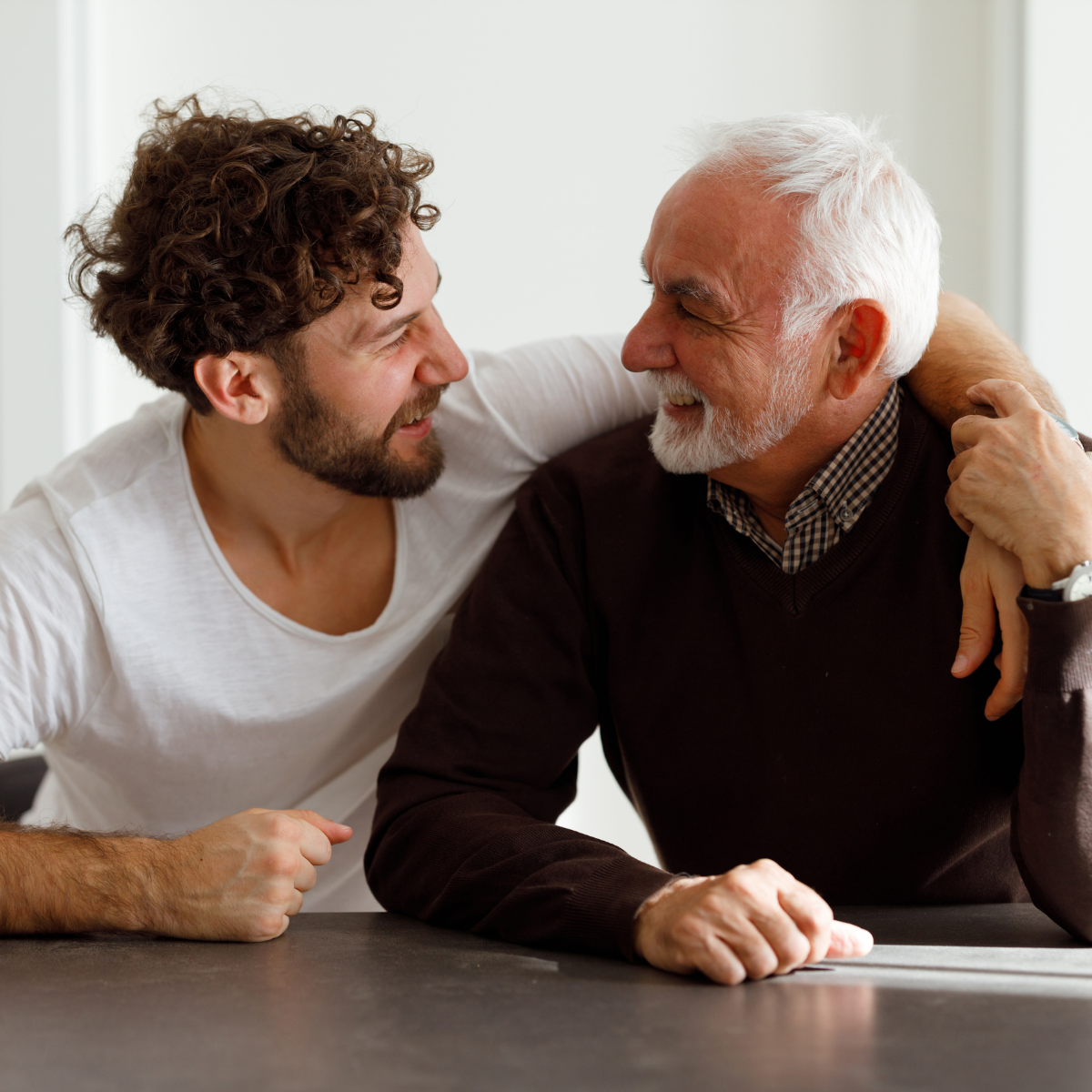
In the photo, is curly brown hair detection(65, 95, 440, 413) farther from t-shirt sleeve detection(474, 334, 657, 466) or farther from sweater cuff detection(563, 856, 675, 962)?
sweater cuff detection(563, 856, 675, 962)

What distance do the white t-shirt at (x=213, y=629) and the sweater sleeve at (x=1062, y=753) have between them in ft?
2.58

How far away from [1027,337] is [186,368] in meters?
1.82

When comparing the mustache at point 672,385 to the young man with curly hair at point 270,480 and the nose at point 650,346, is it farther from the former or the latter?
the young man with curly hair at point 270,480

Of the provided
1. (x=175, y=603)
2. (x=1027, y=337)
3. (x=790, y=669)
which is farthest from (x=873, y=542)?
(x=1027, y=337)

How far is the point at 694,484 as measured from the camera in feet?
5.31

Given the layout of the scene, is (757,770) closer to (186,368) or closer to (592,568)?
(592,568)

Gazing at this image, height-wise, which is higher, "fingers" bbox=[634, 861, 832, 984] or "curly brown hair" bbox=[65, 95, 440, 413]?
"curly brown hair" bbox=[65, 95, 440, 413]

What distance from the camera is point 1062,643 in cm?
115

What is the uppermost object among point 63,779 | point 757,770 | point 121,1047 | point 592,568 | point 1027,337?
point 1027,337

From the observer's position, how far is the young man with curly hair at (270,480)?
159 centimetres

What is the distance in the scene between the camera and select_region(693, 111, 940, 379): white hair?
1.44 meters

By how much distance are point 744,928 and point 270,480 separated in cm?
104

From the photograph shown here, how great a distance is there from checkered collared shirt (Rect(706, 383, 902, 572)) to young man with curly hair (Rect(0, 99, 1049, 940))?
0.10 meters

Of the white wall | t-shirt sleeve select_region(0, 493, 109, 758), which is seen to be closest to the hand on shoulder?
t-shirt sleeve select_region(0, 493, 109, 758)
